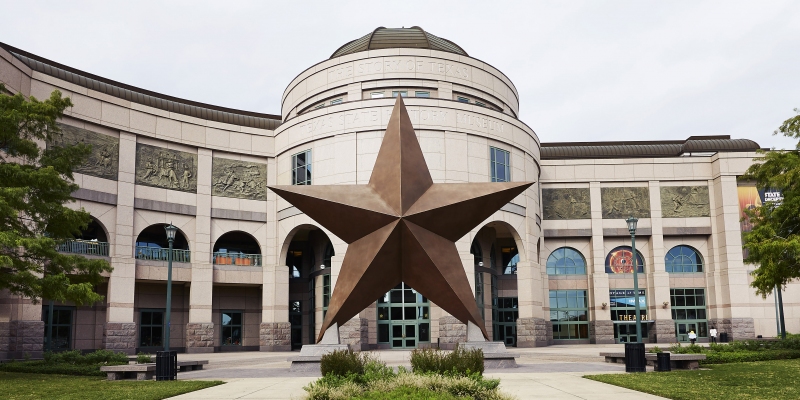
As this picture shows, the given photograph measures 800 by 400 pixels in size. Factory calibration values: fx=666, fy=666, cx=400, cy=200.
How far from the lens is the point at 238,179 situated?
43.5m

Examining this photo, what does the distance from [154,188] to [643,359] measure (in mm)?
30176

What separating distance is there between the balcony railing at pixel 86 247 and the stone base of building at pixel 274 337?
10.6 m

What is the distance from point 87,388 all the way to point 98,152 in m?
23.9

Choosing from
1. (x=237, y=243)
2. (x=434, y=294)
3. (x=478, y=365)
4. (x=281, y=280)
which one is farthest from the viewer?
(x=237, y=243)

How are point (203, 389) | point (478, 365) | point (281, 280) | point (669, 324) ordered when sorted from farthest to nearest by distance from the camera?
point (669, 324), point (281, 280), point (203, 389), point (478, 365)

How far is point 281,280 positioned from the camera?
1678 inches

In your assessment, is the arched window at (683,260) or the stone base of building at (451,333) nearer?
the stone base of building at (451,333)

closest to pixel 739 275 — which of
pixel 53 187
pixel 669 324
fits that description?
pixel 669 324

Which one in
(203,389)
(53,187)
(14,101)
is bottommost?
(203,389)

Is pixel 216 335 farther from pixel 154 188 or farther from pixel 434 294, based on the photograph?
pixel 434 294

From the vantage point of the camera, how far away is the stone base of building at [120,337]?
1442 inches

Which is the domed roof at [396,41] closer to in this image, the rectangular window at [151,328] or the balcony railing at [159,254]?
the balcony railing at [159,254]

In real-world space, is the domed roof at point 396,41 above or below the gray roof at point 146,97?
above

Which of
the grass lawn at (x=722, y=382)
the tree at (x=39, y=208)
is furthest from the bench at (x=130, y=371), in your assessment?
the grass lawn at (x=722, y=382)
